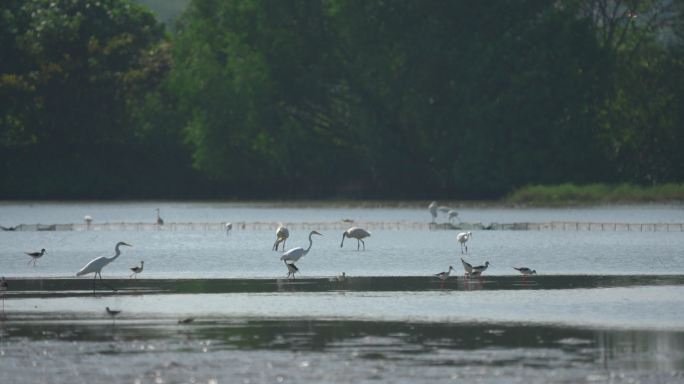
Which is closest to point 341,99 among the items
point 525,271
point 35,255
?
point 35,255

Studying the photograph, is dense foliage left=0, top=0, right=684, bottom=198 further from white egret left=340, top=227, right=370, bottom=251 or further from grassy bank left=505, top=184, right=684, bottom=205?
white egret left=340, top=227, right=370, bottom=251

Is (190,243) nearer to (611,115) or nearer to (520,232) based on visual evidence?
(520,232)

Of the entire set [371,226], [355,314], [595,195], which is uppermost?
[595,195]

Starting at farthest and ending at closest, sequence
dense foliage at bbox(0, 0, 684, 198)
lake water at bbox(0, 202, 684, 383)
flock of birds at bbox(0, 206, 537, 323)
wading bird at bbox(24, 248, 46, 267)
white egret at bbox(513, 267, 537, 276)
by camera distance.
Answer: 1. dense foliage at bbox(0, 0, 684, 198)
2. wading bird at bbox(24, 248, 46, 267)
3. white egret at bbox(513, 267, 537, 276)
4. flock of birds at bbox(0, 206, 537, 323)
5. lake water at bbox(0, 202, 684, 383)

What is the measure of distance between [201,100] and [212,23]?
5.64m

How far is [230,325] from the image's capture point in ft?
81.5

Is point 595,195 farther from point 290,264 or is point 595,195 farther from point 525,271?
point 290,264

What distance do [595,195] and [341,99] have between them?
51.3ft

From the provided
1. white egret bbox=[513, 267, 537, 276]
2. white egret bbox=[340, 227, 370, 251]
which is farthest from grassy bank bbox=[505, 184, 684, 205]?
white egret bbox=[513, 267, 537, 276]

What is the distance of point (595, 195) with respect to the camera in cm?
7688

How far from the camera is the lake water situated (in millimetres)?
20141

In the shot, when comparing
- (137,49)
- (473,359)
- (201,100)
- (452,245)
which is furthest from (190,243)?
(137,49)

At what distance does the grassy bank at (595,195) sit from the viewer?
76.2 meters

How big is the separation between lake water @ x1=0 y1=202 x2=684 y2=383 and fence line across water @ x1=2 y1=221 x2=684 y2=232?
19.1 ft
